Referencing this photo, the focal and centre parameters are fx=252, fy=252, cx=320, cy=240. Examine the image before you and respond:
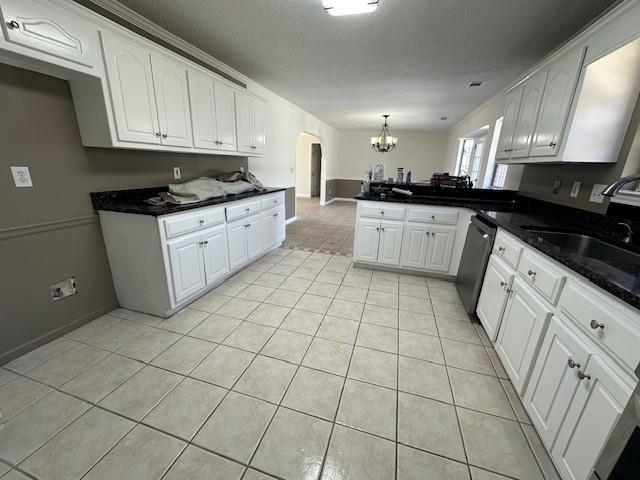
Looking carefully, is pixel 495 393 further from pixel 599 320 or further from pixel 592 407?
pixel 599 320

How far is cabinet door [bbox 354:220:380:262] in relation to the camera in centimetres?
306

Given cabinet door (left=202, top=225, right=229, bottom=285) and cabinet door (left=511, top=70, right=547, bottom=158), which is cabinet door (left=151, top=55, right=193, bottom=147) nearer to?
cabinet door (left=202, top=225, right=229, bottom=285)

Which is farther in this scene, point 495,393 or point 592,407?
point 495,393

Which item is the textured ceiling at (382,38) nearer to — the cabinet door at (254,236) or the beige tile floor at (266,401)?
the cabinet door at (254,236)

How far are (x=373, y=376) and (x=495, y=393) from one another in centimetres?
71

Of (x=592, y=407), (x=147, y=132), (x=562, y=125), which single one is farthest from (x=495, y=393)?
(x=147, y=132)

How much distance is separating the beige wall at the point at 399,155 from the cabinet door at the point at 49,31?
23.7ft

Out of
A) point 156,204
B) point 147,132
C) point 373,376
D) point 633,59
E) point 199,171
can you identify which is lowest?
point 373,376

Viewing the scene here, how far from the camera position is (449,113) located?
5.24 m

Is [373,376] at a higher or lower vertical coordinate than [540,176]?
lower

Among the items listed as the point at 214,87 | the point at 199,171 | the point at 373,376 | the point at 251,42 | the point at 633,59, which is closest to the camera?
the point at 633,59

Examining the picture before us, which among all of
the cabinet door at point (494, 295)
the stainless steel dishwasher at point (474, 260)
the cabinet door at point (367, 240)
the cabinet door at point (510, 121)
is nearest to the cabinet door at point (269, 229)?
the cabinet door at point (367, 240)

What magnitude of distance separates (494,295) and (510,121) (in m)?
1.81

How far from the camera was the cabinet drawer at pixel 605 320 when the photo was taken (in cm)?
80
